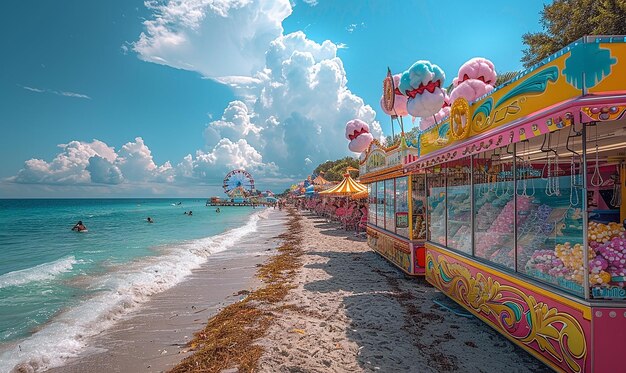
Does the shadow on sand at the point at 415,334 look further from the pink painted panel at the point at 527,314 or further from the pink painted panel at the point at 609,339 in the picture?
the pink painted panel at the point at 609,339

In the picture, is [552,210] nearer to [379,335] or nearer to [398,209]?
[379,335]

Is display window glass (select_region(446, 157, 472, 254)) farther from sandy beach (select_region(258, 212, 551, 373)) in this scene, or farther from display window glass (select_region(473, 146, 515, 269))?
sandy beach (select_region(258, 212, 551, 373))

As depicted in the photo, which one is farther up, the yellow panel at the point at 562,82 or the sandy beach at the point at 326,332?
the yellow panel at the point at 562,82

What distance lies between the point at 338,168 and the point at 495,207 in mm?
71796

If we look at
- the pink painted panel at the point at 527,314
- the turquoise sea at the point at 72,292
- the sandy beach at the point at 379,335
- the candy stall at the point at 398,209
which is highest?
the candy stall at the point at 398,209

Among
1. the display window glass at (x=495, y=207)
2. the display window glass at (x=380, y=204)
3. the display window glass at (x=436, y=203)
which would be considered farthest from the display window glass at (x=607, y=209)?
the display window glass at (x=380, y=204)

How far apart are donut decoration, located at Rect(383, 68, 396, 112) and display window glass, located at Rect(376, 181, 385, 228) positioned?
89.6 inches

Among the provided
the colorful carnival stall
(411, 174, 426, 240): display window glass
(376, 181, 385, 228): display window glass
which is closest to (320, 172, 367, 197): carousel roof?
(376, 181, 385, 228): display window glass

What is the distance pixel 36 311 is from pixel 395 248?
27.5 feet

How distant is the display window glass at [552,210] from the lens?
11.8 feet

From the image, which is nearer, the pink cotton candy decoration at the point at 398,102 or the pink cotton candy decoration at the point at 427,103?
the pink cotton candy decoration at the point at 427,103

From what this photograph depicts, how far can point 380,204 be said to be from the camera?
11.3 m

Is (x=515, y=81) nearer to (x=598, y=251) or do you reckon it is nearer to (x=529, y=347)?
(x=598, y=251)

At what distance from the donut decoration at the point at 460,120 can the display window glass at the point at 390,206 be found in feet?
12.4
